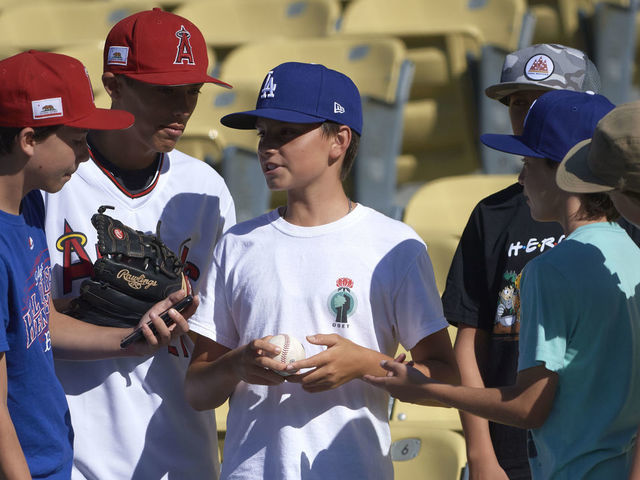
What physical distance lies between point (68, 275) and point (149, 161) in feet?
1.31

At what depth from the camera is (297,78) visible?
234 centimetres

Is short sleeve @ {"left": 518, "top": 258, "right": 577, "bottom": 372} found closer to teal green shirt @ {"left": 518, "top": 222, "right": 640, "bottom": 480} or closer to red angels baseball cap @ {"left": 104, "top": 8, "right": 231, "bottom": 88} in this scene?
teal green shirt @ {"left": 518, "top": 222, "right": 640, "bottom": 480}

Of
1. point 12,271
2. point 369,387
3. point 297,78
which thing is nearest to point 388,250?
point 369,387

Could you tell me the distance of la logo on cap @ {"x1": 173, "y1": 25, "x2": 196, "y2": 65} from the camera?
2559 mm

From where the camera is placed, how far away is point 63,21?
716 centimetres

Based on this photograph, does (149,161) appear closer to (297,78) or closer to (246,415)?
(297,78)

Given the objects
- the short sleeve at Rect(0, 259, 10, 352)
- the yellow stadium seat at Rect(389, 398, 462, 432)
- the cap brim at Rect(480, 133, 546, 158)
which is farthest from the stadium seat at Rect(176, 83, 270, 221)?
the short sleeve at Rect(0, 259, 10, 352)

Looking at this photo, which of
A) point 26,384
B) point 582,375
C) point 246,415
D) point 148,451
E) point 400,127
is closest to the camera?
point 582,375

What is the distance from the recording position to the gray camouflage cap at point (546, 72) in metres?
2.56

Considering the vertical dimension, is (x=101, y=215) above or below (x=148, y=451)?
above

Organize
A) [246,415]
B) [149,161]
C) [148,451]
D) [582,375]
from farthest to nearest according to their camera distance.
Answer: [149,161] < [148,451] < [246,415] < [582,375]

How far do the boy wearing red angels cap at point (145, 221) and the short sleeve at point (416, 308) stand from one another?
624mm

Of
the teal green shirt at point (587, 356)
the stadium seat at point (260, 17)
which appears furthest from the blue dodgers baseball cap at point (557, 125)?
the stadium seat at point (260, 17)

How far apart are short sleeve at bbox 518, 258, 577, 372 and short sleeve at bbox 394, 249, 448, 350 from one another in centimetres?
34
